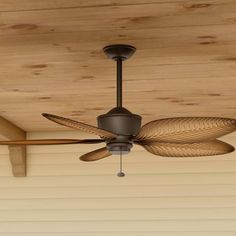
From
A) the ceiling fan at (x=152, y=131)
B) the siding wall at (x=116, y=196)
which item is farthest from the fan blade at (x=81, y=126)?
the siding wall at (x=116, y=196)

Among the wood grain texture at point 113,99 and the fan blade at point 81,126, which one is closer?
the wood grain texture at point 113,99

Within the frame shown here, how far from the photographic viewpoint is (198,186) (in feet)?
16.4

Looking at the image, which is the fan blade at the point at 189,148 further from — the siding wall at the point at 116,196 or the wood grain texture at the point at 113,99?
the siding wall at the point at 116,196

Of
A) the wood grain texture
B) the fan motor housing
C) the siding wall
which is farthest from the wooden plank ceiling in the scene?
the siding wall

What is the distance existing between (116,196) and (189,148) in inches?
96.9

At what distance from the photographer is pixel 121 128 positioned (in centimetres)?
256

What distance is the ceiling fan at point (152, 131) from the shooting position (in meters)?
2.44

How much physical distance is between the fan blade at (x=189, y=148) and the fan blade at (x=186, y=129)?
9 cm

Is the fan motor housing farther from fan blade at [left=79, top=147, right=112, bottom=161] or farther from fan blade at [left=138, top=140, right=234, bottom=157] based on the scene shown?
fan blade at [left=79, top=147, right=112, bottom=161]

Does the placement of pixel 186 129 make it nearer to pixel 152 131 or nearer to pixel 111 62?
pixel 152 131

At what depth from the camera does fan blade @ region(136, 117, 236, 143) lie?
94.5 inches

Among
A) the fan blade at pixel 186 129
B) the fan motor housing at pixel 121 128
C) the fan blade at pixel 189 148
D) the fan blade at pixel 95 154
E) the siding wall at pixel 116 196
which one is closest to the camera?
the fan blade at pixel 186 129

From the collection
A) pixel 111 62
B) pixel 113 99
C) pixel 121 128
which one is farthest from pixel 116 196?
pixel 121 128

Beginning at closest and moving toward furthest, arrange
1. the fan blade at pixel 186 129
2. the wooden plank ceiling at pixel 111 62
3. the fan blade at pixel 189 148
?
the wooden plank ceiling at pixel 111 62
the fan blade at pixel 186 129
the fan blade at pixel 189 148
